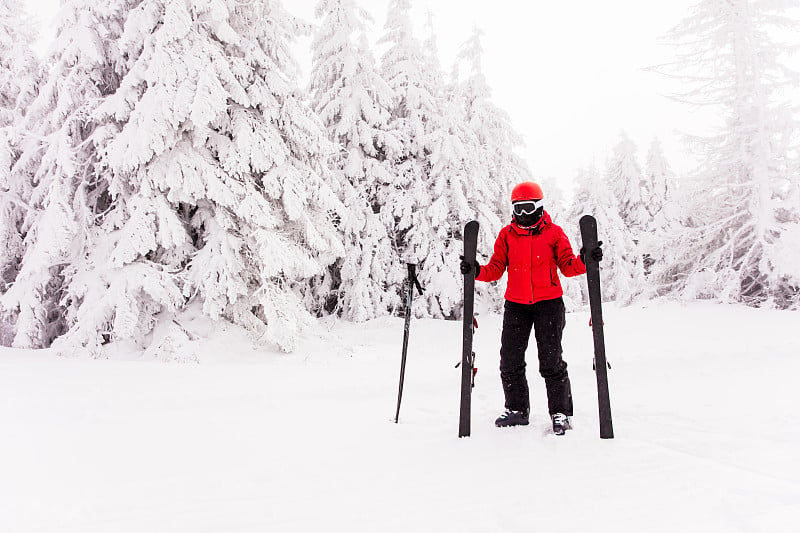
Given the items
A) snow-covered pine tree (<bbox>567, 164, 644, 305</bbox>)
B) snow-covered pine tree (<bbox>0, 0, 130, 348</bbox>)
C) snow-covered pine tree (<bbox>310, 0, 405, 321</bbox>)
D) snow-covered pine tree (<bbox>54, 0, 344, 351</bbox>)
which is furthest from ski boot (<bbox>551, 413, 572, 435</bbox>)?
snow-covered pine tree (<bbox>567, 164, 644, 305</bbox>)

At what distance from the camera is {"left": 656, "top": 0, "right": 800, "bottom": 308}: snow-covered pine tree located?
449 inches

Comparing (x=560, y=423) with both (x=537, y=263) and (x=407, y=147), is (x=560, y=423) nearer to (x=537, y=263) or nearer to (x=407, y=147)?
(x=537, y=263)

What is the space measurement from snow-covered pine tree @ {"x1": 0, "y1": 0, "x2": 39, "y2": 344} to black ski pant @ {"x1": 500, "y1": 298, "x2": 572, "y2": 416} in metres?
12.4

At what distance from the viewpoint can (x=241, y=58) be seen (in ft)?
34.6

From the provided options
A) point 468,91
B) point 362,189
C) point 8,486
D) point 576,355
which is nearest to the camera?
point 8,486

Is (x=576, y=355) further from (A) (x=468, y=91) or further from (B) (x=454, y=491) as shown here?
(A) (x=468, y=91)

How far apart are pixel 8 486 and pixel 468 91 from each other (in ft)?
62.6

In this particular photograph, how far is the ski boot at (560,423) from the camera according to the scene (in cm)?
411

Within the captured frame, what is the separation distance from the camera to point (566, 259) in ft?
14.3

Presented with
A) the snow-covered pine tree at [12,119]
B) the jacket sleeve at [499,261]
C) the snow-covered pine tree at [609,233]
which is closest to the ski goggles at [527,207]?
the jacket sleeve at [499,261]

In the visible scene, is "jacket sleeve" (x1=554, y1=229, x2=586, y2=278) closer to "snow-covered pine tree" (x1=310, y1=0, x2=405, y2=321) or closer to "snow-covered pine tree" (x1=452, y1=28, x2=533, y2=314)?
"snow-covered pine tree" (x1=310, y1=0, x2=405, y2=321)

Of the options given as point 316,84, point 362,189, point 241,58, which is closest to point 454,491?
point 241,58

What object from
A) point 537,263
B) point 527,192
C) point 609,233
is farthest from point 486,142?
point 537,263

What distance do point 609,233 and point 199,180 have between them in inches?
1087
